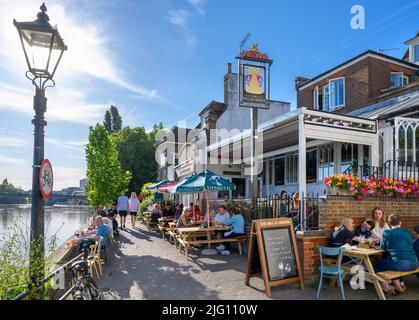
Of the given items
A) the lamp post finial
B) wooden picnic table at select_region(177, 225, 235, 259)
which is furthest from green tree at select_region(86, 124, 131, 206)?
the lamp post finial

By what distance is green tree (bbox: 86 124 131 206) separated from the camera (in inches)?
743

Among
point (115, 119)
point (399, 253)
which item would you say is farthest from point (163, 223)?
point (115, 119)

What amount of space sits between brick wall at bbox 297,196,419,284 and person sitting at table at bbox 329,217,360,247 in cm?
28

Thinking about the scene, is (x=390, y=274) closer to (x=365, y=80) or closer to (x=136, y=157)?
(x=365, y=80)

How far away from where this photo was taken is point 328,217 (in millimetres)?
6508

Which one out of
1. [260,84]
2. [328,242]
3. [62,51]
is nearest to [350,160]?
[260,84]

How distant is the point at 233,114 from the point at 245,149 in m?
7.00

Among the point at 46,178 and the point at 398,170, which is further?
the point at 398,170

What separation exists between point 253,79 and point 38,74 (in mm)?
6604

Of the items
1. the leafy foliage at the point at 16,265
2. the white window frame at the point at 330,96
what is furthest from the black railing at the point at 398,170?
the leafy foliage at the point at 16,265

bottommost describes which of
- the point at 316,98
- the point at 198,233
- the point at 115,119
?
the point at 198,233

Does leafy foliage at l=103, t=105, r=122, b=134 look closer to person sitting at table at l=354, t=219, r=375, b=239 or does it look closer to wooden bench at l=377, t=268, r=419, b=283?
person sitting at table at l=354, t=219, r=375, b=239
